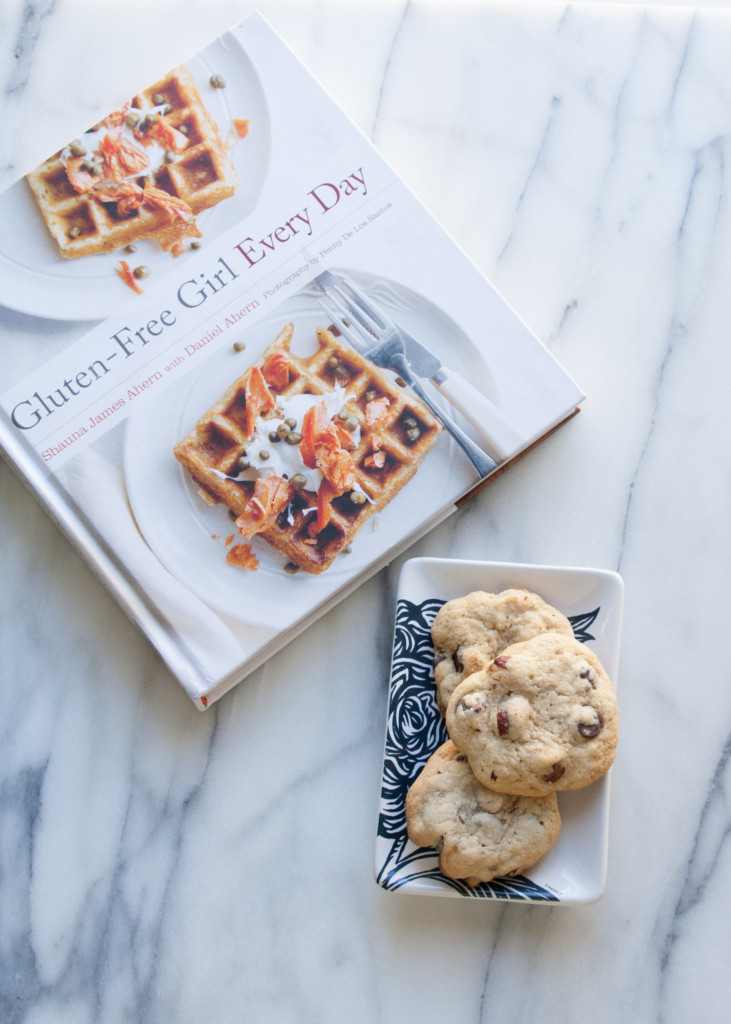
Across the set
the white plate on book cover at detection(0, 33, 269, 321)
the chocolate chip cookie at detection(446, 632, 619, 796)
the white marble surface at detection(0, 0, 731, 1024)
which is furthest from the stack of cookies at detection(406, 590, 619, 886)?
the white plate on book cover at detection(0, 33, 269, 321)

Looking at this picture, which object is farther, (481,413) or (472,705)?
(481,413)

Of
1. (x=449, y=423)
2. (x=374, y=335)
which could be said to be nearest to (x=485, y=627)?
(x=449, y=423)

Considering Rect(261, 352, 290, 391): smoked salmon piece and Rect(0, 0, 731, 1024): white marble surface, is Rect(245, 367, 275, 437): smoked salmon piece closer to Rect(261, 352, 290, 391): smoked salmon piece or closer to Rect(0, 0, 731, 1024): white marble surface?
Rect(261, 352, 290, 391): smoked salmon piece

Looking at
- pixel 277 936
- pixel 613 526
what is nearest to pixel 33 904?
pixel 277 936

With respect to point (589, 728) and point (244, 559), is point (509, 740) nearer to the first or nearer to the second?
point (589, 728)

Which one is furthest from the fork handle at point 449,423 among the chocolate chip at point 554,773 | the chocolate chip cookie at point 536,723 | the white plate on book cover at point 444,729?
the chocolate chip at point 554,773

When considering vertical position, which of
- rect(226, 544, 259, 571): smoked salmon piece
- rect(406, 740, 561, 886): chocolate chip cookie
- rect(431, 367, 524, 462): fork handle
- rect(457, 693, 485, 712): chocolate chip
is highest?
rect(226, 544, 259, 571): smoked salmon piece

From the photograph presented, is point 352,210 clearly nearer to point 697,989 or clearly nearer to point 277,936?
point 277,936
